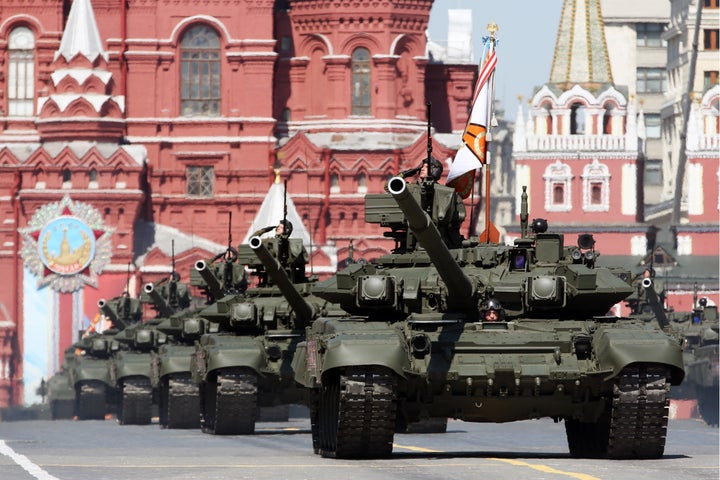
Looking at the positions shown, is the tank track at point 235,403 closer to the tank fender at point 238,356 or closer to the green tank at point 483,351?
the tank fender at point 238,356

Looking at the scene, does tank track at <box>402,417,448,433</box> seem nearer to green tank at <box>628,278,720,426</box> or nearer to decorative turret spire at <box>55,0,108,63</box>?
green tank at <box>628,278,720,426</box>

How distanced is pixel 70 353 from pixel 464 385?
46.7m

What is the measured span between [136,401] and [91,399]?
707 cm

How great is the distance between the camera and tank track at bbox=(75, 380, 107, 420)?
5659 cm

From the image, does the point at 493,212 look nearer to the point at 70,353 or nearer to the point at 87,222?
the point at 87,222

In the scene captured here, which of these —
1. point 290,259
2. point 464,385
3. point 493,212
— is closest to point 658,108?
point 493,212

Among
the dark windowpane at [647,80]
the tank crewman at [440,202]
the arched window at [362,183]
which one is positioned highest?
the dark windowpane at [647,80]

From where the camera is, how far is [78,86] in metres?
94.2

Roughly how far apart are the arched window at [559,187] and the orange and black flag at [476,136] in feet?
214

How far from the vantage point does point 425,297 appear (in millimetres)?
27172

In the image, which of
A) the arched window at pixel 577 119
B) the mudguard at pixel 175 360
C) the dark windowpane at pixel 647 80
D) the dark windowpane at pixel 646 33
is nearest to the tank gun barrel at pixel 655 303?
Result: the mudguard at pixel 175 360

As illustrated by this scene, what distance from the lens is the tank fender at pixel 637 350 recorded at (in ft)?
81.8

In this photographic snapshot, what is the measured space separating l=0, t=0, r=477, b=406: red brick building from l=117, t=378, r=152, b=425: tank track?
4272cm

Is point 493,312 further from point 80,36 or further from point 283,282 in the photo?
point 80,36
